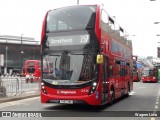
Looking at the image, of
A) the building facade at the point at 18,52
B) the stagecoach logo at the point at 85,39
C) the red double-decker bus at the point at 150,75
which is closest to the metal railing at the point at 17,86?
the stagecoach logo at the point at 85,39

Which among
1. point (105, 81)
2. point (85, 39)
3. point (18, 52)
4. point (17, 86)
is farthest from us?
point (18, 52)

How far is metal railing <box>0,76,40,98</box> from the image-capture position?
18.4 m

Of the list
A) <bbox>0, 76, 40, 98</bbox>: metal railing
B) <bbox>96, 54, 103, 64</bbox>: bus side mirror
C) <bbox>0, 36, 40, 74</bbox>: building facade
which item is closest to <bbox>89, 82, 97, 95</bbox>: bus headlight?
<bbox>96, 54, 103, 64</bbox>: bus side mirror

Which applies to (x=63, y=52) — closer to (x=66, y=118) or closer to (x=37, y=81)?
(x=66, y=118)

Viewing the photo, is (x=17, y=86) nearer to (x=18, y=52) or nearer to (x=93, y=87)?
(x=93, y=87)

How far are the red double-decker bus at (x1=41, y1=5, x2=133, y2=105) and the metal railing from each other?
5.15 metres

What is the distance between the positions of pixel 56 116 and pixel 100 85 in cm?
232

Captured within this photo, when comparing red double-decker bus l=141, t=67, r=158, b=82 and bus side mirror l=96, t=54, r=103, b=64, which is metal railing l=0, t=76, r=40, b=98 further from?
red double-decker bus l=141, t=67, r=158, b=82

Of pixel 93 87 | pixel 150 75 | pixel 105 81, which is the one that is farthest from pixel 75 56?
pixel 150 75

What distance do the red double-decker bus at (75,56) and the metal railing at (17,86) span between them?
5151 millimetres

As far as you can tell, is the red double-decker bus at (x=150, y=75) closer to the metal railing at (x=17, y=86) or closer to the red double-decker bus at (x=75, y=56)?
the metal railing at (x=17, y=86)

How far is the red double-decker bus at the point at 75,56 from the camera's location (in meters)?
13.2

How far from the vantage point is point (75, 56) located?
13.5 m

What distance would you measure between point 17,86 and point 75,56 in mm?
7858
